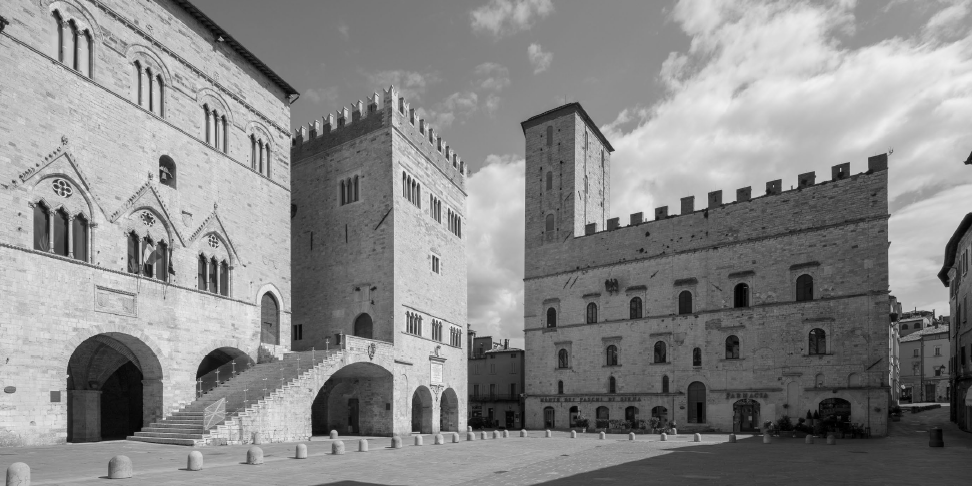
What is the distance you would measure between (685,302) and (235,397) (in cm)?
2677

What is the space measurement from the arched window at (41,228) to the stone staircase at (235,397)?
706 centimetres

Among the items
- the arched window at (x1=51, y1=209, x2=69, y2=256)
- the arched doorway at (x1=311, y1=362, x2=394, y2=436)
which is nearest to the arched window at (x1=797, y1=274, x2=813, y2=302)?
the arched doorway at (x1=311, y1=362, x2=394, y2=436)

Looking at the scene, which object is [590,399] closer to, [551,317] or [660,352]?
[660,352]

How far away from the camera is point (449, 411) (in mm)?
38969

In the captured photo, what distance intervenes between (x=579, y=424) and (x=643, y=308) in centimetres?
849

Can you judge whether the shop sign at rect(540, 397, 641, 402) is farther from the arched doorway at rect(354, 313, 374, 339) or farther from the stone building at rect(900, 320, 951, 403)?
the stone building at rect(900, 320, 951, 403)

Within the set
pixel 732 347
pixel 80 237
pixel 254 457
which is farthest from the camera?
pixel 732 347

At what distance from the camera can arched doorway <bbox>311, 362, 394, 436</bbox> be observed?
31.2 meters

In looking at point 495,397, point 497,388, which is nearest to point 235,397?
point 495,397

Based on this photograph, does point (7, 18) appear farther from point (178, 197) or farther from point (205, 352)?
point (205, 352)

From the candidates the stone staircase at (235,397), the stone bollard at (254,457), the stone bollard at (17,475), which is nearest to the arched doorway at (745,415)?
the stone staircase at (235,397)

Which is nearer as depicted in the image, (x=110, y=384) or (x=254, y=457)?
(x=254, y=457)

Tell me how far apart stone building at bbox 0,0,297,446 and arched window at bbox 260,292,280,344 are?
66 millimetres

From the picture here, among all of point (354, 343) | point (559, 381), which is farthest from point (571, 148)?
point (354, 343)
